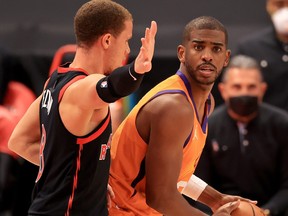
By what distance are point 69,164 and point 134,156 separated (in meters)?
0.48

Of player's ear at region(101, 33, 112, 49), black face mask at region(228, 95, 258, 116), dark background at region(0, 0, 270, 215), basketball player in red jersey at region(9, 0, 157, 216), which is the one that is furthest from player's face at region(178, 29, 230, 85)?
dark background at region(0, 0, 270, 215)

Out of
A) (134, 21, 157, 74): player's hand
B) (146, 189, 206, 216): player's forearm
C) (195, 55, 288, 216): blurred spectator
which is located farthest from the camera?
(195, 55, 288, 216): blurred spectator

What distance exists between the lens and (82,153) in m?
4.04

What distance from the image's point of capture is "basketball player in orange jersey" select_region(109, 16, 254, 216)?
423 cm

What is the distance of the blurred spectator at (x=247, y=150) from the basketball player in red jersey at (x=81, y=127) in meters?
2.43

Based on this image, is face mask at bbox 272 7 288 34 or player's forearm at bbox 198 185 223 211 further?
face mask at bbox 272 7 288 34

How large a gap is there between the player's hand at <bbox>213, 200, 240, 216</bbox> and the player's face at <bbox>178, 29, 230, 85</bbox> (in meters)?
0.64

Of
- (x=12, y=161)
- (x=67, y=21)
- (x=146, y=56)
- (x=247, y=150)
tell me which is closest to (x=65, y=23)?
(x=67, y=21)

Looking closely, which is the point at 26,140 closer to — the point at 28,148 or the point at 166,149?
the point at 28,148

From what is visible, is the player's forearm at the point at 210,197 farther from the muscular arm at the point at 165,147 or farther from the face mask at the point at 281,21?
the face mask at the point at 281,21

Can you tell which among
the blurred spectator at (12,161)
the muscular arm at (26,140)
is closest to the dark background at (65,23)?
the blurred spectator at (12,161)

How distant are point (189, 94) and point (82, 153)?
711 mm

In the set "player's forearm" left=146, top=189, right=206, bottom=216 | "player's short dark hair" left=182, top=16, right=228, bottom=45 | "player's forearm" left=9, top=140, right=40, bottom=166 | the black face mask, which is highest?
"player's short dark hair" left=182, top=16, right=228, bottom=45

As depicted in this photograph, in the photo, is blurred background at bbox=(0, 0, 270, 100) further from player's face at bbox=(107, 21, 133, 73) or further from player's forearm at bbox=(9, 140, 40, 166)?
player's face at bbox=(107, 21, 133, 73)
